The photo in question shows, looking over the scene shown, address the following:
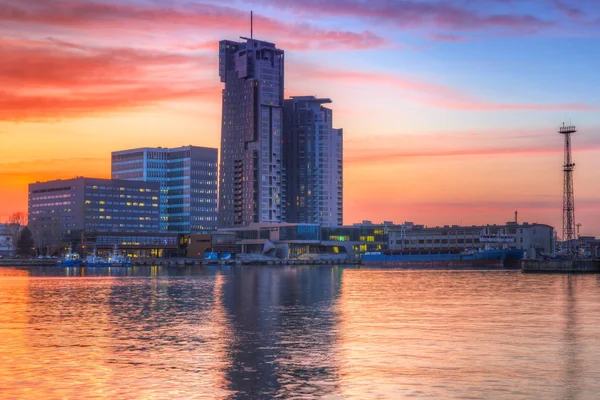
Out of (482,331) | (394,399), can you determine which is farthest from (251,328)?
(394,399)

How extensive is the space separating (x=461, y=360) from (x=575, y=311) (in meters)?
36.3

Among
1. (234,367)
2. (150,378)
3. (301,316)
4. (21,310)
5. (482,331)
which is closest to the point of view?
(150,378)

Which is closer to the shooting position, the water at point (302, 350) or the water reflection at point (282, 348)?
the water at point (302, 350)

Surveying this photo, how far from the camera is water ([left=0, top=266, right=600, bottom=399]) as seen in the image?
39.1 meters

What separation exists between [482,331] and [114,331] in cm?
2820

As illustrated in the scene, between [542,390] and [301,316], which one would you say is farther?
[301,316]

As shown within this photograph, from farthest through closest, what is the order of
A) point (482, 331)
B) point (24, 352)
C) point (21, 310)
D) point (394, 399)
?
1. point (21, 310)
2. point (482, 331)
3. point (24, 352)
4. point (394, 399)

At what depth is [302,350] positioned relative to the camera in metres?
51.8

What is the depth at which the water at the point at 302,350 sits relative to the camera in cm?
3912

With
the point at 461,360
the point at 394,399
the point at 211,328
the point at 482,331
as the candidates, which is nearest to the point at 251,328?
the point at 211,328

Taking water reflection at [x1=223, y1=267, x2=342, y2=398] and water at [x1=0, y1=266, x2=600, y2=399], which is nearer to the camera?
water at [x1=0, y1=266, x2=600, y2=399]

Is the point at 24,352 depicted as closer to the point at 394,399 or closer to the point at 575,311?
the point at 394,399

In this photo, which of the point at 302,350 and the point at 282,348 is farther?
the point at 282,348

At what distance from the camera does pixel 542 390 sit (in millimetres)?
38438
